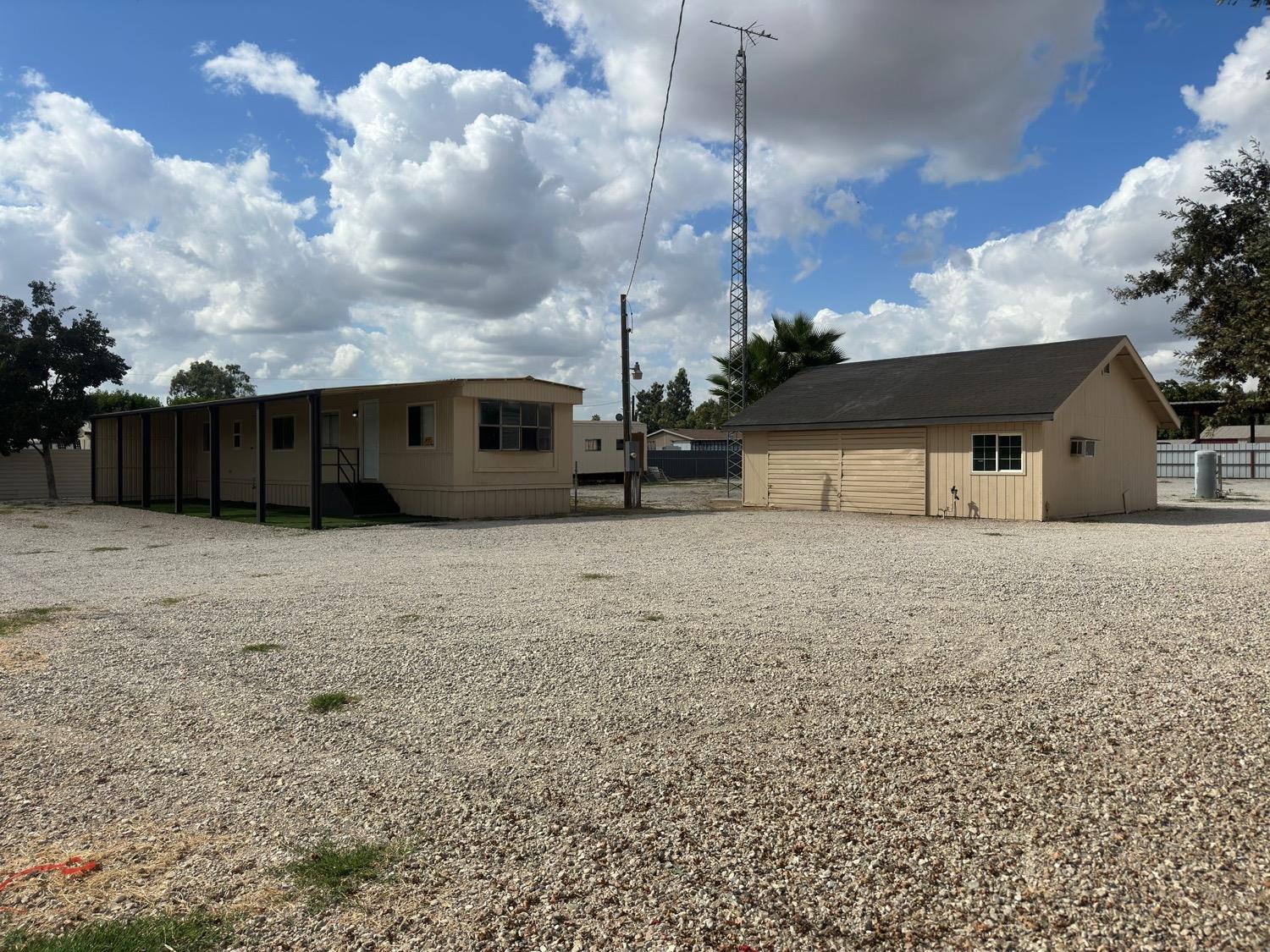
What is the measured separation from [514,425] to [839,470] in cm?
769

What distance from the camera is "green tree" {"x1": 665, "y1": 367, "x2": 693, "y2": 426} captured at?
105562 millimetres

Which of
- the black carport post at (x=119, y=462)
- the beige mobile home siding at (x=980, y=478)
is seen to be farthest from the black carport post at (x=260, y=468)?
the beige mobile home siding at (x=980, y=478)

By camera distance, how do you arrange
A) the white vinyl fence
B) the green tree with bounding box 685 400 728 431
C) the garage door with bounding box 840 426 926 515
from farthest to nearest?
the green tree with bounding box 685 400 728 431 → the white vinyl fence → the garage door with bounding box 840 426 926 515

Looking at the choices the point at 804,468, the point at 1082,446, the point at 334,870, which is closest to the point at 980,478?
the point at 1082,446

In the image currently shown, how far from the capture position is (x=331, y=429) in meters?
20.9

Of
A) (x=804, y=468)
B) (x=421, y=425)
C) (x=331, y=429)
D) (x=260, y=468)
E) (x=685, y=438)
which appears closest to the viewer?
(x=260, y=468)

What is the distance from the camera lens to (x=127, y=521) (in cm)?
1806

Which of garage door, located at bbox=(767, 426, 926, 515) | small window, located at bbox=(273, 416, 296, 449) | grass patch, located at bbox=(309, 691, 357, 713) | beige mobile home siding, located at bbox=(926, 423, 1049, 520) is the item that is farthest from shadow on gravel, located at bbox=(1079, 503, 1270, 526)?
small window, located at bbox=(273, 416, 296, 449)

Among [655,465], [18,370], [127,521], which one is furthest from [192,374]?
[127,521]

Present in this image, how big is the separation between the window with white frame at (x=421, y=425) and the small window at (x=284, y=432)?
4166mm

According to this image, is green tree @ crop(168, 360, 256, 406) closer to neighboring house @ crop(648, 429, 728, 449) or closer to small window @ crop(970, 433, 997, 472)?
neighboring house @ crop(648, 429, 728, 449)

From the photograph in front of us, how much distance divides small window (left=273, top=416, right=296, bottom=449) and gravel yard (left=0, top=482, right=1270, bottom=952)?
13645mm

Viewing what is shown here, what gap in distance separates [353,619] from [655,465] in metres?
34.0

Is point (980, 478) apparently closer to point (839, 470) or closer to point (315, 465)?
point (839, 470)
